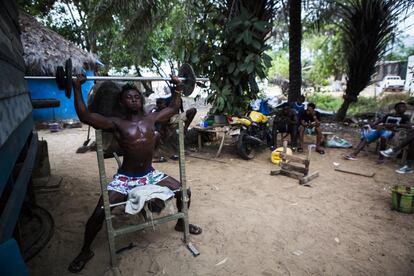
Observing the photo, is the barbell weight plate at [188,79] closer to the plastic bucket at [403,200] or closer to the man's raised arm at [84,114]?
the man's raised arm at [84,114]

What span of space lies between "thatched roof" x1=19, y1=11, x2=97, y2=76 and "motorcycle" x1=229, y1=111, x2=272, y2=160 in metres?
7.85

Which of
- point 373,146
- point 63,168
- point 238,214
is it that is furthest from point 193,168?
point 373,146

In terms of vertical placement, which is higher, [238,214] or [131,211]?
[131,211]

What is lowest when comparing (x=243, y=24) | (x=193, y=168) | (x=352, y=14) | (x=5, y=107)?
(x=193, y=168)

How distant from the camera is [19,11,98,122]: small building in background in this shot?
9695 mm

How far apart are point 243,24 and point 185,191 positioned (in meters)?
4.72

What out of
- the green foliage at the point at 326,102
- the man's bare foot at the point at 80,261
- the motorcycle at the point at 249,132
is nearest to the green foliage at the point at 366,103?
the green foliage at the point at 326,102

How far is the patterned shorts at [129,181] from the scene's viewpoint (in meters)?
2.75

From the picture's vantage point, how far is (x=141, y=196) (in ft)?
8.08

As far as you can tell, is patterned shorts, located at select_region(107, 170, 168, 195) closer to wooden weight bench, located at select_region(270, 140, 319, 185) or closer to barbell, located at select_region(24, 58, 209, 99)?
barbell, located at select_region(24, 58, 209, 99)

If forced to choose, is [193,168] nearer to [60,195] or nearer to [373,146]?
[60,195]

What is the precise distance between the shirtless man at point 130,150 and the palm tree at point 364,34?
831 cm

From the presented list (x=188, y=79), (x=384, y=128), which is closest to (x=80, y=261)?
(x=188, y=79)

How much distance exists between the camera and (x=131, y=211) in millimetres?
2449
